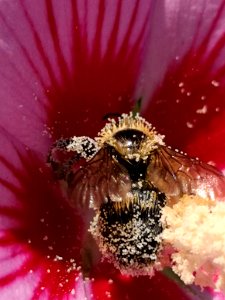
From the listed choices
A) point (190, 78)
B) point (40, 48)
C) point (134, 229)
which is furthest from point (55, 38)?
point (134, 229)

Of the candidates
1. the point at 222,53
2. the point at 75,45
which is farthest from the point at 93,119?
the point at 222,53

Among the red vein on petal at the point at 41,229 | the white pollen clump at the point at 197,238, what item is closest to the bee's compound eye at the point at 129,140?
the white pollen clump at the point at 197,238

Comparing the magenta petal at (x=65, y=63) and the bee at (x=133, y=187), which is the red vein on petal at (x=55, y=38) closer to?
the magenta petal at (x=65, y=63)

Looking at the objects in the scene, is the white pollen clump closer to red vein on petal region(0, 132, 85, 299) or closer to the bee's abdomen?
the bee's abdomen

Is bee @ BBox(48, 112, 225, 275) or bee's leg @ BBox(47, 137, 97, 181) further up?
bee's leg @ BBox(47, 137, 97, 181)

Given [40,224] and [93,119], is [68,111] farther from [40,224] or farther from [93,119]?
[40,224]

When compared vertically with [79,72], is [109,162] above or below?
below

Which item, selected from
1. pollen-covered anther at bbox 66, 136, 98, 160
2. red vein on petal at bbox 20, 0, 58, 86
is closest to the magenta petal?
red vein on petal at bbox 20, 0, 58, 86
